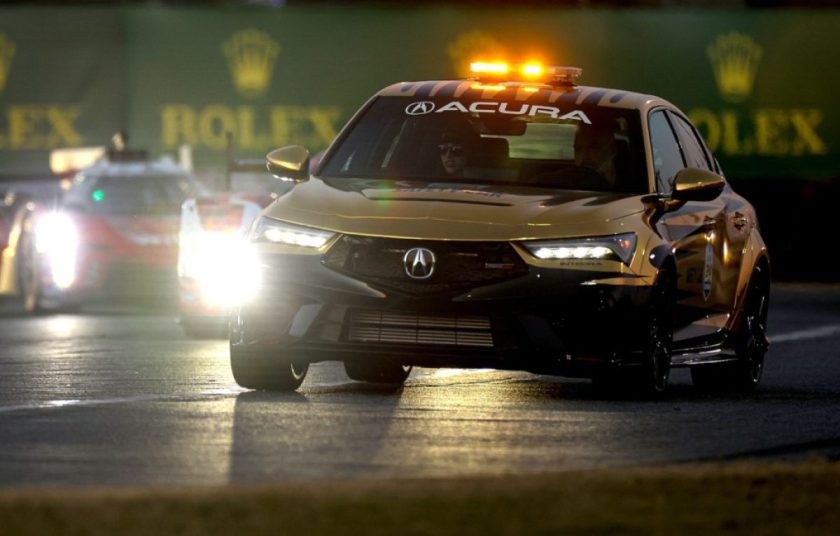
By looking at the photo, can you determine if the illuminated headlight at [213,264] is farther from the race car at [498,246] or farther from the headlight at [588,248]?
the headlight at [588,248]

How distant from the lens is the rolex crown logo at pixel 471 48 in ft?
100

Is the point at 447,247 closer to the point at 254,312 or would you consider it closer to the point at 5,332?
the point at 254,312

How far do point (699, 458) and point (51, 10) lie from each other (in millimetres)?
21342

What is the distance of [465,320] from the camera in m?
12.0

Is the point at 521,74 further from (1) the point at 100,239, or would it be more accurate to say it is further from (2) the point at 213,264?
(1) the point at 100,239

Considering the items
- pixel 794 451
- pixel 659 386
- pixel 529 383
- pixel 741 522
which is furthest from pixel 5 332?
pixel 741 522

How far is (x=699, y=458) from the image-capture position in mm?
10219

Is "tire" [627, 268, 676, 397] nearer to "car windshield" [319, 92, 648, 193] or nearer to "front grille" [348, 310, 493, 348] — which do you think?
"car windshield" [319, 92, 648, 193]

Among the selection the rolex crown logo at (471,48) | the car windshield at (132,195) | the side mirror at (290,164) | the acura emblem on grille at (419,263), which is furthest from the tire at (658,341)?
the rolex crown logo at (471,48)

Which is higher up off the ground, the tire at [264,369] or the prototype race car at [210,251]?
the tire at [264,369]

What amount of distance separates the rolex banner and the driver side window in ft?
53.9

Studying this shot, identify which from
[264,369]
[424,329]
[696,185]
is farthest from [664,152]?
[264,369]

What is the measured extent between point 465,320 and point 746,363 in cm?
264

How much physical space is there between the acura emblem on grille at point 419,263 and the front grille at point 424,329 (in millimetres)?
194
